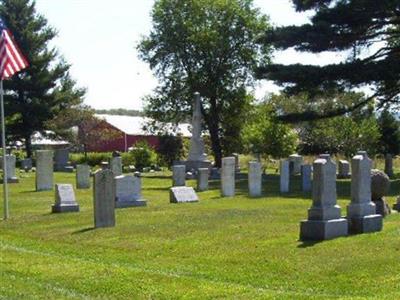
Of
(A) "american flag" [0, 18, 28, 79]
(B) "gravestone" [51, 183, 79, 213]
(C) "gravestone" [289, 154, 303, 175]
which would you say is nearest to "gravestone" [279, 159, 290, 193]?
(B) "gravestone" [51, 183, 79, 213]

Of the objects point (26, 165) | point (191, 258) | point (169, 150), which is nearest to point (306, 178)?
point (191, 258)

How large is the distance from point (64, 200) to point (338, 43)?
52.2ft

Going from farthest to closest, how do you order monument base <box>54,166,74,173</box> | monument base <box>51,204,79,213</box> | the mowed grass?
monument base <box>54,166,74,173</box> < monument base <box>51,204,79,213</box> < the mowed grass

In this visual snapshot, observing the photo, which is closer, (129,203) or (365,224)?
(365,224)

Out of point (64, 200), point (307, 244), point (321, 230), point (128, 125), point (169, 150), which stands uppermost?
point (128, 125)

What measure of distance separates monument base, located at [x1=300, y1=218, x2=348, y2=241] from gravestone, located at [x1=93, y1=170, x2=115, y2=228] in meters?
4.60

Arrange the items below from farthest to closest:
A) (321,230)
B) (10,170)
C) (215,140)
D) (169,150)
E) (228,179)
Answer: (169,150) < (215,140) < (10,170) < (228,179) < (321,230)

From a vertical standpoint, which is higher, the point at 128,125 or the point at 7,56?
the point at 128,125

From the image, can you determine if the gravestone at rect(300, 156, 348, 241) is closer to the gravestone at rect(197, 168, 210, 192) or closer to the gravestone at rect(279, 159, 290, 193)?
the gravestone at rect(279, 159, 290, 193)

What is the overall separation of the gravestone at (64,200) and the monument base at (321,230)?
25.5 ft

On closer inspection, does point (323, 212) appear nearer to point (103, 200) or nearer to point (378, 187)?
point (378, 187)

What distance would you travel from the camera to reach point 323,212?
1275 cm

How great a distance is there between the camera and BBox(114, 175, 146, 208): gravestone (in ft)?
63.5

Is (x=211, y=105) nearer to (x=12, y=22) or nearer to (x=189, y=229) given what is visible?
(x=12, y=22)
